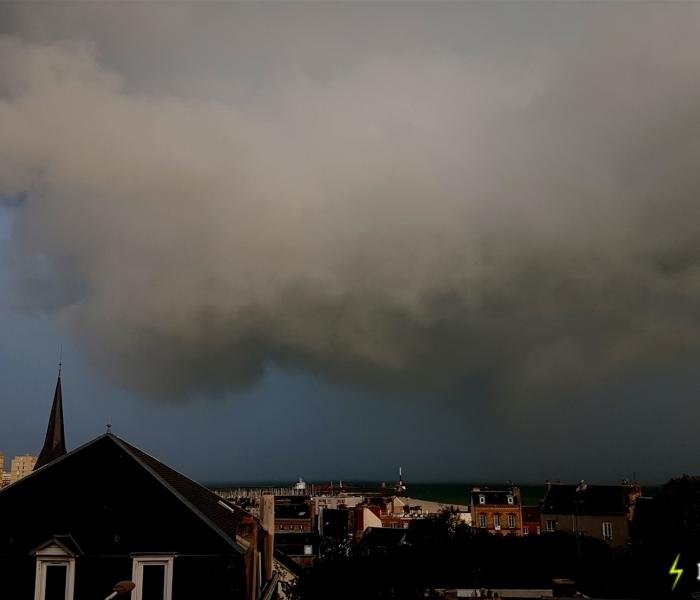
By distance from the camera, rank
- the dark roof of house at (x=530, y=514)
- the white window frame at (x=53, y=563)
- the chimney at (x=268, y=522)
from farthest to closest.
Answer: the dark roof of house at (x=530, y=514) → the chimney at (x=268, y=522) → the white window frame at (x=53, y=563)

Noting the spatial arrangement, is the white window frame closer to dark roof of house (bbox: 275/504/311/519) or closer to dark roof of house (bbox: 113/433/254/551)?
dark roof of house (bbox: 113/433/254/551)

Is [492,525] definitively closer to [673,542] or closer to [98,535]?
[673,542]

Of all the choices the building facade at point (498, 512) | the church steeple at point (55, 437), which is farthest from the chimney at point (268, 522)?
the building facade at point (498, 512)

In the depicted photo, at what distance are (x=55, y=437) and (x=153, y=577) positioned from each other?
47265 mm

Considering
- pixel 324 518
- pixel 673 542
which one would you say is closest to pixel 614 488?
pixel 673 542

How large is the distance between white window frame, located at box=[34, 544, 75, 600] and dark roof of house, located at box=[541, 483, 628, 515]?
72.2m

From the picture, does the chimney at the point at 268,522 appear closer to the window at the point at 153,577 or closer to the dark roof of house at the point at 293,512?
the window at the point at 153,577

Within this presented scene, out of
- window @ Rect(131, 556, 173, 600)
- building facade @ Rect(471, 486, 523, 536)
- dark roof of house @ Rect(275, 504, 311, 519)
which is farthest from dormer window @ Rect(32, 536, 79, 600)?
dark roof of house @ Rect(275, 504, 311, 519)

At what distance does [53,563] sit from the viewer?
23.4m

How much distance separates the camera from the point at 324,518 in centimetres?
9981

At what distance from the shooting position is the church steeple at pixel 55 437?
2516 inches

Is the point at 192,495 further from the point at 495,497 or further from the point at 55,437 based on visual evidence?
the point at 495,497

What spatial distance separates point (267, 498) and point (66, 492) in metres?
11.2

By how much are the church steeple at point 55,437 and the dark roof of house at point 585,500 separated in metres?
58.4
